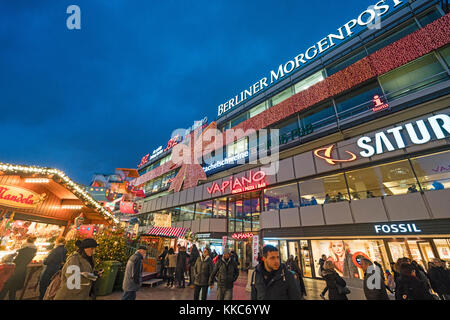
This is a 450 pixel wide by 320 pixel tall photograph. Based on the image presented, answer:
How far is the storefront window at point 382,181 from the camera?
1135 cm

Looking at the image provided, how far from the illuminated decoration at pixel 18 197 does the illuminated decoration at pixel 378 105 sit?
21153mm

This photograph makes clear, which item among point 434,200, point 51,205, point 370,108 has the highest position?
point 370,108

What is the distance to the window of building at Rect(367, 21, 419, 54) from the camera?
13734 mm

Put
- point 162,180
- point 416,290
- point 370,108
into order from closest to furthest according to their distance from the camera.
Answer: point 416,290
point 370,108
point 162,180

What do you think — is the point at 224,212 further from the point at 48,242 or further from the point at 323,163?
the point at 48,242

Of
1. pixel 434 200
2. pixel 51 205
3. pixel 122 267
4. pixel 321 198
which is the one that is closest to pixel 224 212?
pixel 321 198

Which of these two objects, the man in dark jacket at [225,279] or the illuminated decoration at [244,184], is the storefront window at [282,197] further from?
the man in dark jacket at [225,279]

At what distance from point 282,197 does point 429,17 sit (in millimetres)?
16844

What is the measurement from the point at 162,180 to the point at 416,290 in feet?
109

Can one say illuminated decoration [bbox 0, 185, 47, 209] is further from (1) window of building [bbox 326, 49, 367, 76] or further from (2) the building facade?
(1) window of building [bbox 326, 49, 367, 76]

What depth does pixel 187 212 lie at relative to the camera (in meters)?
24.3

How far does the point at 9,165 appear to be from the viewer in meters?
7.89

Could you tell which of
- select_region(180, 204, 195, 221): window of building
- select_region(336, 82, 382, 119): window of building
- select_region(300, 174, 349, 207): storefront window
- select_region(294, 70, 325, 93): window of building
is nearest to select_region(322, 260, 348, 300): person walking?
select_region(300, 174, 349, 207): storefront window

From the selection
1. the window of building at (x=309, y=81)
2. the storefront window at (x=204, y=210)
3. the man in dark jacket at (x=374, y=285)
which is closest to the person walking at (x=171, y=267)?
the man in dark jacket at (x=374, y=285)
